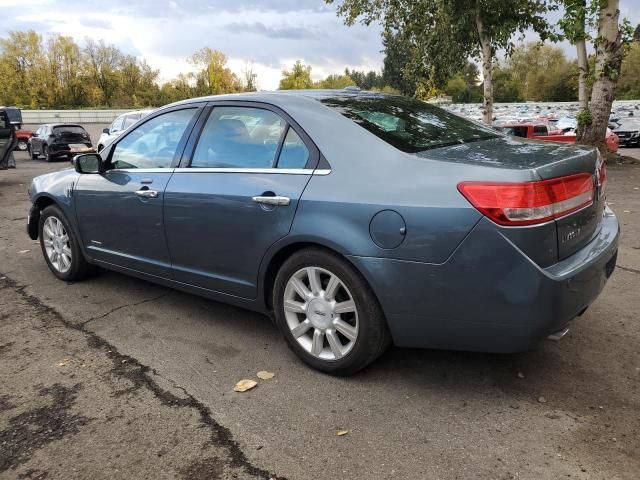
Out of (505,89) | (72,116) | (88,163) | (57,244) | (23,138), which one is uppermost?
(505,89)

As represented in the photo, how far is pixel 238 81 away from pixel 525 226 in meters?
74.5

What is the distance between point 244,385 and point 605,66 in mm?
13859

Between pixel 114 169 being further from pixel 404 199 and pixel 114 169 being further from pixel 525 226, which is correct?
pixel 525 226

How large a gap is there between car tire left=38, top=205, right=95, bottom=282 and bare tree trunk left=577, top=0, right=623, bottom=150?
13274mm

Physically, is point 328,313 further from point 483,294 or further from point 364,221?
point 483,294

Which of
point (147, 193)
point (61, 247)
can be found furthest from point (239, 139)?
point (61, 247)

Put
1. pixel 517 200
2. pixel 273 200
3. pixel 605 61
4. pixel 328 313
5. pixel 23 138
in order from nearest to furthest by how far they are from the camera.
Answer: pixel 517 200, pixel 328 313, pixel 273 200, pixel 605 61, pixel 23 138

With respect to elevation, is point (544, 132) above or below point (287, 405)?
above

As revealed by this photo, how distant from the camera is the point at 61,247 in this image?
5.16m

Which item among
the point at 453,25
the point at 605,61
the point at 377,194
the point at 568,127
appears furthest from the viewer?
the point at 568,127

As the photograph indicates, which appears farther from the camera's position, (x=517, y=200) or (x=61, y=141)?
(x=61, y=141)

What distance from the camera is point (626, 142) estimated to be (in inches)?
1097

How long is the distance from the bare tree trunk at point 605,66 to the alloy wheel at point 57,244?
13287 mm

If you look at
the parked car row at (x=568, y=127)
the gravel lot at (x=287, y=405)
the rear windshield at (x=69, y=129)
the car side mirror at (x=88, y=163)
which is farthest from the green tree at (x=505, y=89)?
the car side mirror at (x=88, y=163)
